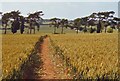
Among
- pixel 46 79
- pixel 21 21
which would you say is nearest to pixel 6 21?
pixel 21 21

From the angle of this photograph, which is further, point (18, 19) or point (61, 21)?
point (61, 21)

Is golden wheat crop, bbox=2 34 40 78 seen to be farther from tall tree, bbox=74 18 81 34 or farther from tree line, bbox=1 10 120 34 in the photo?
tall tree, bbox=74 18 81 34

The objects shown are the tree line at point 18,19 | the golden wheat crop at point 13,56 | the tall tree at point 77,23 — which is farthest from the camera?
the tall tree at point 77,23

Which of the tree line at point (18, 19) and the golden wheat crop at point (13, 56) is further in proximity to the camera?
the tree line at point (18, 19)

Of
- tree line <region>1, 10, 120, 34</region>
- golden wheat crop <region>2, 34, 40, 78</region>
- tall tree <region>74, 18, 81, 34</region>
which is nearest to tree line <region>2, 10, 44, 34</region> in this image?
tree line <region>1, 10, 120, 34</region>

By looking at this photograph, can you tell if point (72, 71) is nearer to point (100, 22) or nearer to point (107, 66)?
point (107, 66)

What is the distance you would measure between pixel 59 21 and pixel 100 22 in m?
19.0

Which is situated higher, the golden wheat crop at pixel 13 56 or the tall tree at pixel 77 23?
the golden wheat crop at pixel 13 56

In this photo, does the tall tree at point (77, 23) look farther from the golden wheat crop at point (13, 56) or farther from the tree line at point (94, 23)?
the golden wheat crop at point (13, 56)

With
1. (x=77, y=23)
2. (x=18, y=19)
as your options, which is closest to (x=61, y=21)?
(x=77, y=23)

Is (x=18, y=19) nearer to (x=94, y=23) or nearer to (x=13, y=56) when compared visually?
(x=94, y=23)

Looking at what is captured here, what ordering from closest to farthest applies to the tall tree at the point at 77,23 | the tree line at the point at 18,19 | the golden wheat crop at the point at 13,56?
the golden wheat crop at the point at 13,56 → the tree line at the point at 18,19 → the tall tree at the point at 77,23

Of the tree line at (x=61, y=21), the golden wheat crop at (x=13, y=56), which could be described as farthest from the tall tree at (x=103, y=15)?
the golden wheat crop at (x=13, y=56)

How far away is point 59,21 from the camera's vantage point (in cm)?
10162
